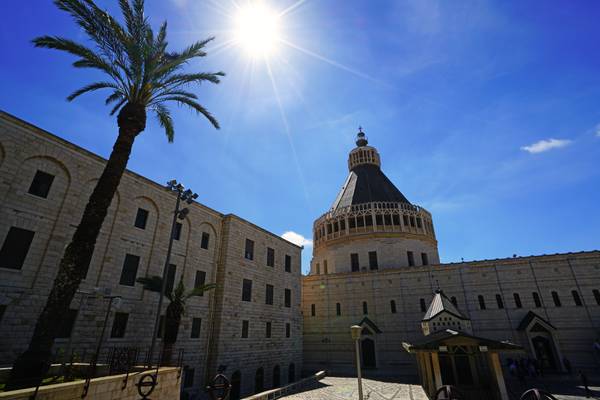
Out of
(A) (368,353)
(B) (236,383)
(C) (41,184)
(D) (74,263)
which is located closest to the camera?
(D) (74,263)

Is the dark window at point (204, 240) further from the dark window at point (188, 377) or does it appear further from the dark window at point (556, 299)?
the dark window at point (556, 299)

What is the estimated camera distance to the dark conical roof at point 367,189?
39344 millimetres

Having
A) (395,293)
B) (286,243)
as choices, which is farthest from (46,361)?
(395,293)

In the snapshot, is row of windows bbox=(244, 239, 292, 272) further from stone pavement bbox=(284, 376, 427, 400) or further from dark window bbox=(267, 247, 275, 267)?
stone pavement bbox=(284, 376, 427, 400)

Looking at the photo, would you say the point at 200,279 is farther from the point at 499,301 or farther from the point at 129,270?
the point at 499,301

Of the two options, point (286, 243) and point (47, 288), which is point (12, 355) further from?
point (286, 243)

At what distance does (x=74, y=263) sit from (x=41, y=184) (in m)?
7.49

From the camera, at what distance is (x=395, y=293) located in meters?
28.9

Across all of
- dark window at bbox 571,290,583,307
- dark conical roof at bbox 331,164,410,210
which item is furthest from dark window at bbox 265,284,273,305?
dark window at bbox 571,290,583,307

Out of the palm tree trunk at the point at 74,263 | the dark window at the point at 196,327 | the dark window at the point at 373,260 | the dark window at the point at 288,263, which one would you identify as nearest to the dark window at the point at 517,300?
the dark window at the point at 373,260

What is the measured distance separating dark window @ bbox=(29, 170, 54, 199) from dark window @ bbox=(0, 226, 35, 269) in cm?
188

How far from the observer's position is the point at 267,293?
24.9 m

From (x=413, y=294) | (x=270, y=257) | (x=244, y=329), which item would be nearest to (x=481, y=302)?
(x=413, y=294)

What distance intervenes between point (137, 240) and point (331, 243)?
24362 mm
